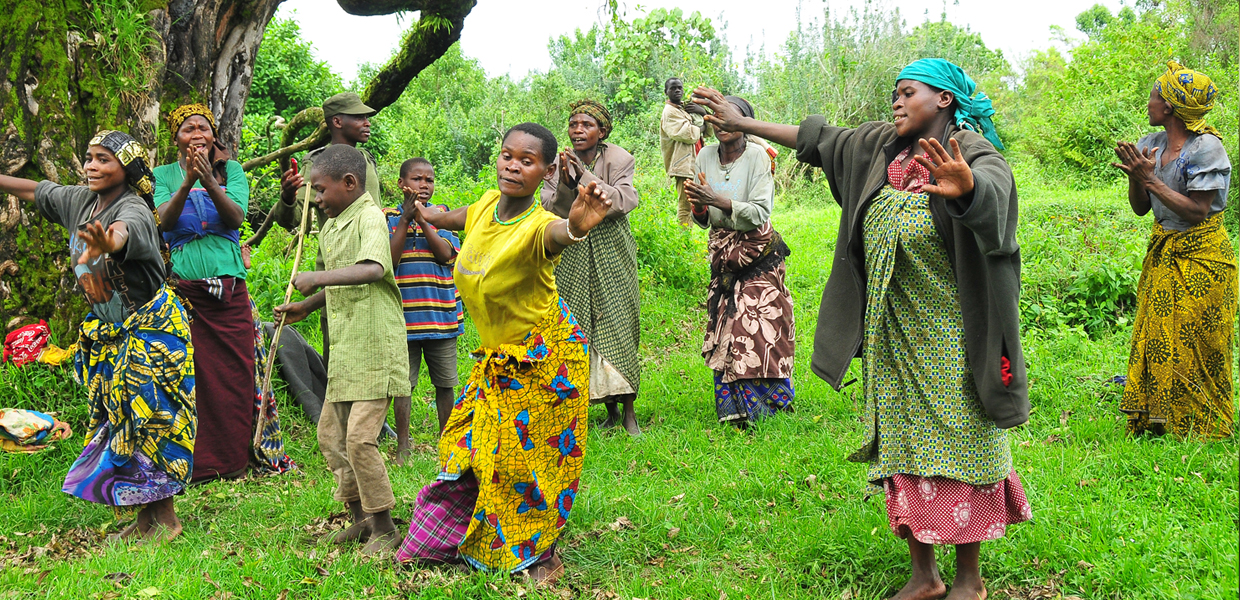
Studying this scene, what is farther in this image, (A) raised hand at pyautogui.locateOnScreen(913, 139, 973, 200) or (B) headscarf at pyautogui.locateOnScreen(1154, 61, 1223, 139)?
(B) headscarf at pyautogui.locateOnScreen(1154, 61, 1223, 139)

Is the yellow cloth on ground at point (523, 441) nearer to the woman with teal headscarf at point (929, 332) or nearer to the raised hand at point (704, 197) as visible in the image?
the woman with teal headscarf at point (929, 332)

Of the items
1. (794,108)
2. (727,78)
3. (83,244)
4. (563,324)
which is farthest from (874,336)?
(727,78)

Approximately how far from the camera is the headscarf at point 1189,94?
202 inches

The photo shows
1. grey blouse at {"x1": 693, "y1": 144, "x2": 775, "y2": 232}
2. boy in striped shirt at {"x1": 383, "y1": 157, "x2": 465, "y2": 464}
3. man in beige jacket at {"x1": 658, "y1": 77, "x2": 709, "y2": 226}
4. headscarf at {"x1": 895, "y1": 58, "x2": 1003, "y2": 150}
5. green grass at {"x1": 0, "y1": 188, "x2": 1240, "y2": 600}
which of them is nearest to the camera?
headscarf at {"x1": 895, "y1": 58, "x2": 1003, "y2": 150}

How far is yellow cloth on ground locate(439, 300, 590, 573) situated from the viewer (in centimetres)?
377

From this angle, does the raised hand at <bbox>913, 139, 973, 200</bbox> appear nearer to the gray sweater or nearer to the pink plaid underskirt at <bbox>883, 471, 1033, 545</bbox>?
the gray sweater

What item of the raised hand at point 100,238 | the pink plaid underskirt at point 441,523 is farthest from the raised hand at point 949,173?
the raised hand at point 100,238

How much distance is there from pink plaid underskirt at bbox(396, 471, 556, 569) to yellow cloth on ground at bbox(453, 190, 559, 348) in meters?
0.65

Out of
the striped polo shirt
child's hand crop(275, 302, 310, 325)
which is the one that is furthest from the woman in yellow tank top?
the striped polo shirt

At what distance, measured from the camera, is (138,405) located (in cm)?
447

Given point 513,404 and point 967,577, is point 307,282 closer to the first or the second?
point 513,404

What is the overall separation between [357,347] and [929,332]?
2.48 metres

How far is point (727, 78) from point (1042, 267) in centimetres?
1391

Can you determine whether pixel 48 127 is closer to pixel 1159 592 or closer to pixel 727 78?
pixel 1159 592
